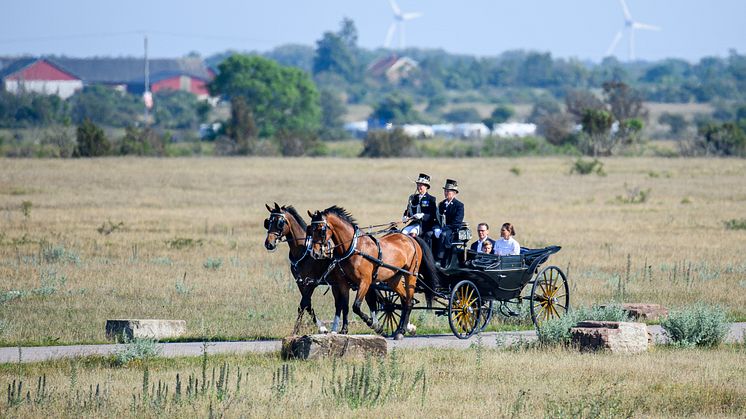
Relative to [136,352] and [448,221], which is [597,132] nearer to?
[448,221]

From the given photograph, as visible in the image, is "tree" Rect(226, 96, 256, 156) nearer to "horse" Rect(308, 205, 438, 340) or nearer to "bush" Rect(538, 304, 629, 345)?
"horse" Rect(308, 205, 438, 340)

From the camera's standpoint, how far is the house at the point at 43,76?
5867 inches

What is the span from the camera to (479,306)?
18703mm

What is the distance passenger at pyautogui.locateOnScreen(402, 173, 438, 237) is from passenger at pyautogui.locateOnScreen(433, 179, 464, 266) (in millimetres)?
130

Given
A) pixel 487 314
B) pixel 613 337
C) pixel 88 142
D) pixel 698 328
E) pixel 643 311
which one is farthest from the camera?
pixel 88 142

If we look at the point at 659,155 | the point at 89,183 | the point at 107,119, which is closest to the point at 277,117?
the point at 107,119

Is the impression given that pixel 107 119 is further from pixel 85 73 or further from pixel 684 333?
pixel 684 333

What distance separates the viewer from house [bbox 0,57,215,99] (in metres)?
153

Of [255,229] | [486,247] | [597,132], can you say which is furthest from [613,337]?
[597,132]

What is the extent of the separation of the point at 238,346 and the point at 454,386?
3.78 meters

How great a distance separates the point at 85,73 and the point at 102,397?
164 metres

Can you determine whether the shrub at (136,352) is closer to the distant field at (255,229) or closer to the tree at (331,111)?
the distant field at (255,229)

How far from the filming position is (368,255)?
56.9 ft

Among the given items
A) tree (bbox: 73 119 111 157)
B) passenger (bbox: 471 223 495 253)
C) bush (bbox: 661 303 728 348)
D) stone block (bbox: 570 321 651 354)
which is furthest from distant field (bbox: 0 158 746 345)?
tree (bbox: 73 119 111 157)
